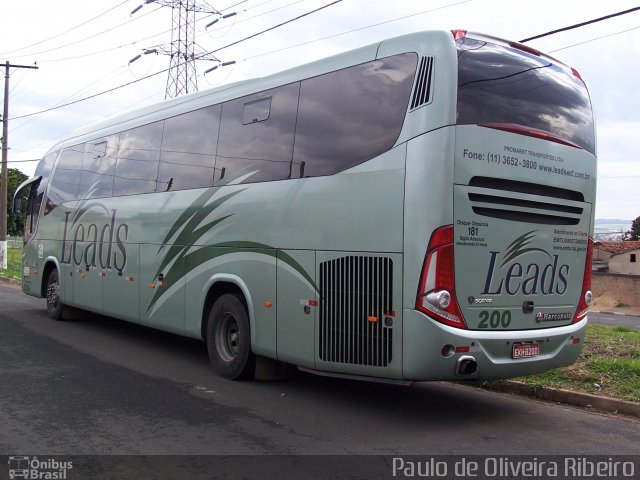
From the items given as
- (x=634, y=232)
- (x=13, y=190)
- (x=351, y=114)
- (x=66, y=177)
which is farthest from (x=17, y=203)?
(x=634, y=232)

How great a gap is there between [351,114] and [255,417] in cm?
325

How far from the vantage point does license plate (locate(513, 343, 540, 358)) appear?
19.6 ft

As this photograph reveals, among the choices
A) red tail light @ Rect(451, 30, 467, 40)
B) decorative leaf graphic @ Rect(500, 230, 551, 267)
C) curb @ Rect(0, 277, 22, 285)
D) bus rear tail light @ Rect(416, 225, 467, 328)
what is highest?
red tail light @ Rect(451, 30, 467, 40)

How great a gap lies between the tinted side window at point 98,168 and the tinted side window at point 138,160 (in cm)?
26

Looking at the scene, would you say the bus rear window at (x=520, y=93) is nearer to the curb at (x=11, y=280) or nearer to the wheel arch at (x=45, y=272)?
the wheel arch at (x=45, y=272)

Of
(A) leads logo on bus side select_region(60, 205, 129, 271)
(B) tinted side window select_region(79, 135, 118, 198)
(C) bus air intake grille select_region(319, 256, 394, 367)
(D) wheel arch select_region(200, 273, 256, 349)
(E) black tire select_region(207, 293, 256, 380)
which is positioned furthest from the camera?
(B) tinted side window select_region(79, 135, 118, 198)

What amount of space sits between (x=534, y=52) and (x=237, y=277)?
4288mm

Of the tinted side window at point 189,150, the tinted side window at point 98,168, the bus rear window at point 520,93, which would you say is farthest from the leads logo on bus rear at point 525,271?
the tinted side window at point 98,168

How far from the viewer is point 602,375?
7.41 m

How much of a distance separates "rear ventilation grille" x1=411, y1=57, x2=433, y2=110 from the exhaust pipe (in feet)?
7.81

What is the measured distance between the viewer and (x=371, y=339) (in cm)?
591

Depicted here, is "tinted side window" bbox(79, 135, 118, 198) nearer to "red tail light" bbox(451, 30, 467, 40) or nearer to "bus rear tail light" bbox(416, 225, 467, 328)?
"red tail light" bbox(451, 30, 467, 40)

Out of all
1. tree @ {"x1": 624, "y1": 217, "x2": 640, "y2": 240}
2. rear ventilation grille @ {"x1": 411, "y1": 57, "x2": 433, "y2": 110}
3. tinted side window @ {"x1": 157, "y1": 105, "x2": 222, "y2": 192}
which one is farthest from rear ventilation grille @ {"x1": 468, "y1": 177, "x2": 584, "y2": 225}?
tree @ {"x1": 624, "y1": 217, "x2": 640, "y2": 240}

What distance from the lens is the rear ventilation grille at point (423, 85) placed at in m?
5.73
